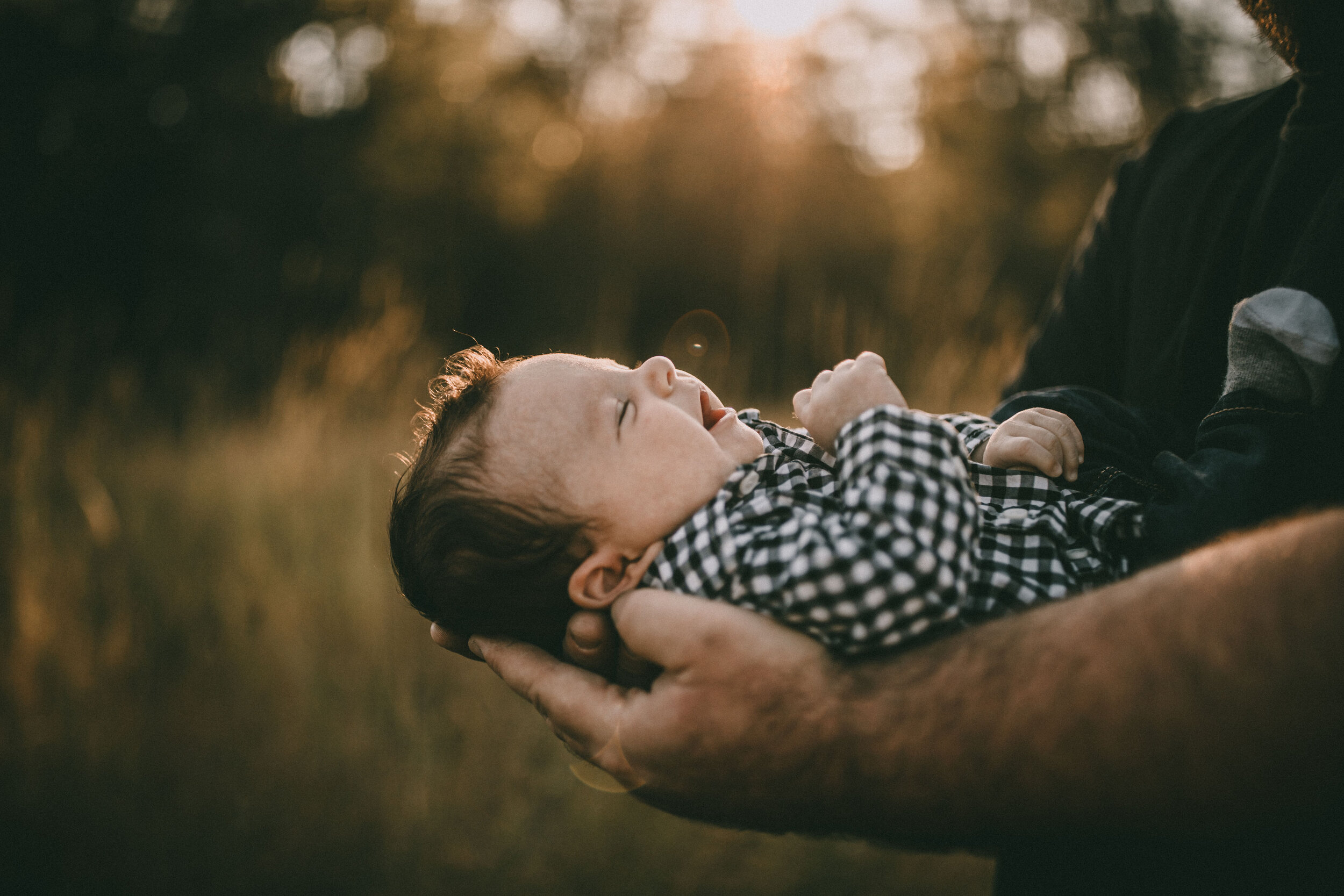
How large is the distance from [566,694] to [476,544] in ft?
1.13

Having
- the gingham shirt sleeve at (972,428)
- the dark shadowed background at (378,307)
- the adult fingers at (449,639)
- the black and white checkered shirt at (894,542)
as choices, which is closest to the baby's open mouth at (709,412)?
the black and white checkered shirt at (894,542)

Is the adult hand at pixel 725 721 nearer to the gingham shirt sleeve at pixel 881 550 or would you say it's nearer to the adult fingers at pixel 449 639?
the gingham shirt sleeve at pixel 881 550

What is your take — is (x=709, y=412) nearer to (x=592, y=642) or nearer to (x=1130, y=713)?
(x=592, y=642)

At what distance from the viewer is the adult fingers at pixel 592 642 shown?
128 centimetres

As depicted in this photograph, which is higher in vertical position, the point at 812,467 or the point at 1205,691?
the point at 812,467

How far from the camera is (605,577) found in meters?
1.39

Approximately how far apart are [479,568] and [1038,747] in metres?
0.97

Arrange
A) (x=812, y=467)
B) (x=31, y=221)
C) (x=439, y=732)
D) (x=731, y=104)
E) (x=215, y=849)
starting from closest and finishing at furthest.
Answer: (x=812, y=467), (x=215, y=849), (x=439, y=732), (x=31, y=221), (x=731, y=104)

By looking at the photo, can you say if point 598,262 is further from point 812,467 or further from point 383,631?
point 812,467

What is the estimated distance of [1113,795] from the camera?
82 centimetres

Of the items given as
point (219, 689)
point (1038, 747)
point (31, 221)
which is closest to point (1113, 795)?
point (1038, 747)

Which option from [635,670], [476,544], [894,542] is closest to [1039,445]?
[894,542]

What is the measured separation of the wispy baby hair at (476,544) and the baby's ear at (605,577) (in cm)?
3

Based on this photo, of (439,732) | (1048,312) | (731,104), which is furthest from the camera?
(731,104)
